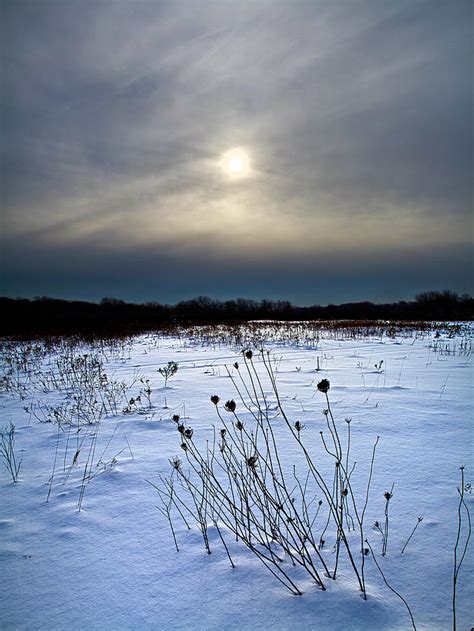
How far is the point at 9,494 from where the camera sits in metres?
2.81

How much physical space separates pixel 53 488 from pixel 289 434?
248cm

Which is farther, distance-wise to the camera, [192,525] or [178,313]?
[178,313]

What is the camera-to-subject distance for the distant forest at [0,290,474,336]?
2783 cm

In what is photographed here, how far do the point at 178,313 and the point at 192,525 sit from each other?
2030 inches

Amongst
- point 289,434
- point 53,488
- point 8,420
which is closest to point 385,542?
point 289,434

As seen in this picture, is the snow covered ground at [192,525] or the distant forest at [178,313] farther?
the distant forest at [178,313]

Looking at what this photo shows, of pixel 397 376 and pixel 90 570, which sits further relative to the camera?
pixel 397 376

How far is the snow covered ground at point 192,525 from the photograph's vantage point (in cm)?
157

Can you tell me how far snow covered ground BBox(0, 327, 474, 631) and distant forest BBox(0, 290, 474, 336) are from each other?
18374 mm

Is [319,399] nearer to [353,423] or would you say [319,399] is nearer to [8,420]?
[353,423]

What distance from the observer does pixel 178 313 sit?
5297 cm

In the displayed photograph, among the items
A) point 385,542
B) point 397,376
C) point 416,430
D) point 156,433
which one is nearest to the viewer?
point 385,542

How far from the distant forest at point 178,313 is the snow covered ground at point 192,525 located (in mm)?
18374

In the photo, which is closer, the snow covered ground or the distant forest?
the snow covered ground
